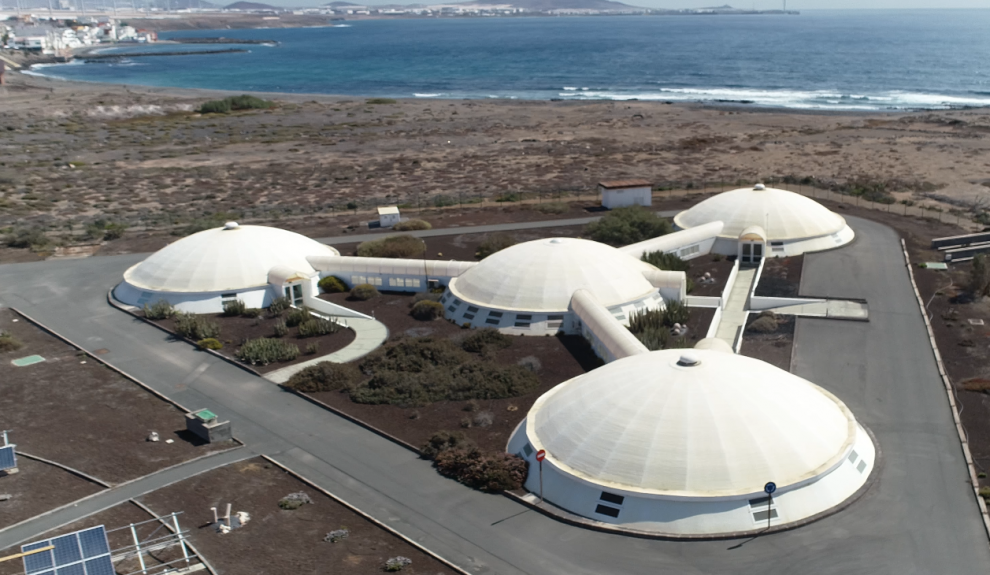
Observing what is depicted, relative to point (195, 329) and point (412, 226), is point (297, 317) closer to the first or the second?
point (195, 329)

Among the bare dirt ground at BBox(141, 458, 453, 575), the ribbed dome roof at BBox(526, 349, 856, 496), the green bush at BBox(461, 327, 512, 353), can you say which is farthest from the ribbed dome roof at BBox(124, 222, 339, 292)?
the ribbed dome roof at BBox(526, 349, 856, 496)

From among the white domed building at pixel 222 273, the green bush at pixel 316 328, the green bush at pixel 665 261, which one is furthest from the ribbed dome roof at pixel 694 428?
the white domed building at pixel 222 273

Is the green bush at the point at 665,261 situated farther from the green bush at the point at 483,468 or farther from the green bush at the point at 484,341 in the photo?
the green bush at the point at 483,468

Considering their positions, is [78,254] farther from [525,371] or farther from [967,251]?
[967,251]

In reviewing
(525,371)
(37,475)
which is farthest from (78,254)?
(525,371)

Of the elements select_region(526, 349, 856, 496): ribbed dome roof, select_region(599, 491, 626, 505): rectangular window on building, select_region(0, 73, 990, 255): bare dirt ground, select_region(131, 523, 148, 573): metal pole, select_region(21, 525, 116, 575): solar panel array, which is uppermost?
select_region(526, 349, 856, 496): ribbed dome roof

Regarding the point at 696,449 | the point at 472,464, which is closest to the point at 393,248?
the point at 472,464

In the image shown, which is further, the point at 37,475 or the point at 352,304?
the point at 352,304

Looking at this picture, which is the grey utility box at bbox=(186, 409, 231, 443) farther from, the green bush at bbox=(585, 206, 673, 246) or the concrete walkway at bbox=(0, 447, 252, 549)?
the green bush at bbox=(585, 206, 673, 246)
